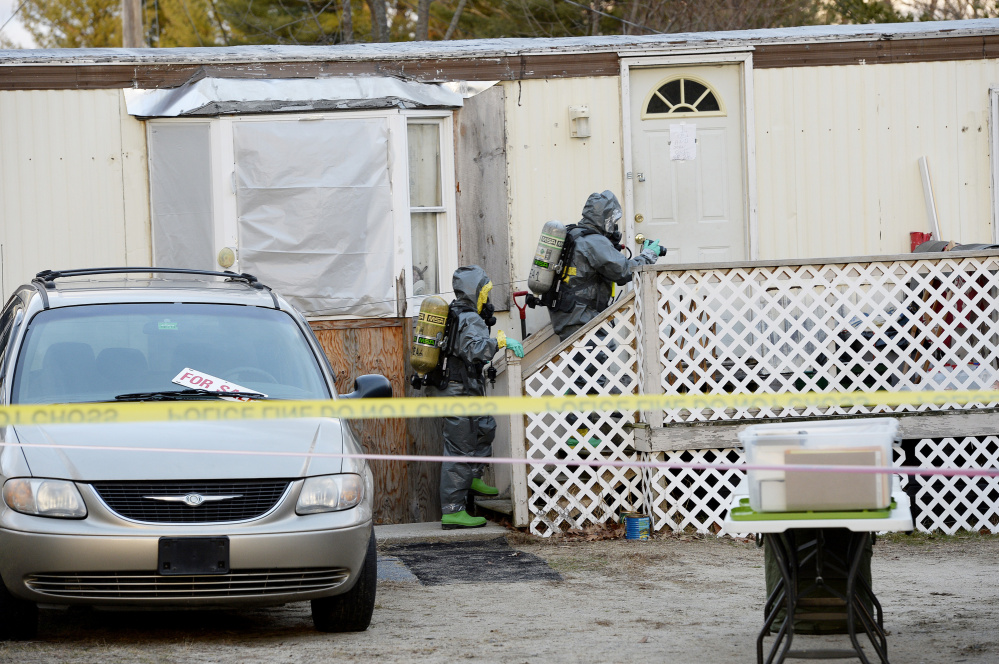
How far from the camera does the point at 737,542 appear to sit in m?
8.95

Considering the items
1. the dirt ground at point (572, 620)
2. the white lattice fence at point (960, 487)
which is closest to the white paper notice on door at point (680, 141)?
the white lattice fence at point (960, 487)

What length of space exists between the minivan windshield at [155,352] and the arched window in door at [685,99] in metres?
5.41

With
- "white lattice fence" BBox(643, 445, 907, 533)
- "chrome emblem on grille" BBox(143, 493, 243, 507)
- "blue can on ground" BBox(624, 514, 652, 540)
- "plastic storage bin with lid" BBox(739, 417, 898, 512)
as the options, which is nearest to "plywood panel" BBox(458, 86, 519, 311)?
"white lattice fence" BBox(643, 445, 907, 533)

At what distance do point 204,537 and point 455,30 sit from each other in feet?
71.4

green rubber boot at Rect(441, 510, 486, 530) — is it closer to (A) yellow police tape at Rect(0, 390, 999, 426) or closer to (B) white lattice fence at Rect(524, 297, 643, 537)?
(B) white lattice fence at Rect(524, 297, 643, 537)

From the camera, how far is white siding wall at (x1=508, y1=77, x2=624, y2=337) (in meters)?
10.7

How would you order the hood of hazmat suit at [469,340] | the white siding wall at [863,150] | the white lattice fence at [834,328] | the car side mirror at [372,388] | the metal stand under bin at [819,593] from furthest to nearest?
the white siding wall at [863,150] → the hood of hazmat suit at [469,340] → the white lattice fence at [834,328] → the car side mirror at [372,388] → the metal stand under bin at [819,593]

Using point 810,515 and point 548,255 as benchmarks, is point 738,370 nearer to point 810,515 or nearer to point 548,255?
point 548,255

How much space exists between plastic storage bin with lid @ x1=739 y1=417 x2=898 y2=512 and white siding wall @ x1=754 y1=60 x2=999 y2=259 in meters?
6.37

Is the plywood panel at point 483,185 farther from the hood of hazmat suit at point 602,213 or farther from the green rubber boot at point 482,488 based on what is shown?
the green rubber boot at point 482,488

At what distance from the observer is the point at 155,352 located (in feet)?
20.8

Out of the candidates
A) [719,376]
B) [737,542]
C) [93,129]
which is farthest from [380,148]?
[737,542]

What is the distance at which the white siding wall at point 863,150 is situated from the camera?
36.3 feet

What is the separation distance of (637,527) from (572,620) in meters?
2.53
